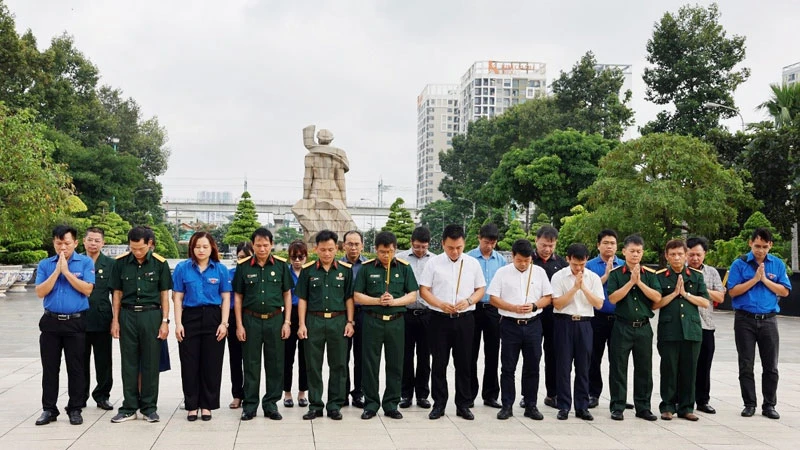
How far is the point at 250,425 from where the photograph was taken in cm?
585

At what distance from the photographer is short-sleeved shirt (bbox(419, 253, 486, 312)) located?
20.4 ft

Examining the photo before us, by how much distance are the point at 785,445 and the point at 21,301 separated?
16336mm

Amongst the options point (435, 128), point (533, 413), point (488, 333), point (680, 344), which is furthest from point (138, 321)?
point (435, 128)

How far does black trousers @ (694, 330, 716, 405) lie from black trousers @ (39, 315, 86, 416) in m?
4.95

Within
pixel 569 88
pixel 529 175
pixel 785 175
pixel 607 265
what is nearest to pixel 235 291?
pixel 607 265

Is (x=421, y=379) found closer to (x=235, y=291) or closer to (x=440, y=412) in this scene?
(x=440, y=412)

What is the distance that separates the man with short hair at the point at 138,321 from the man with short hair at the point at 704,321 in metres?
4.28

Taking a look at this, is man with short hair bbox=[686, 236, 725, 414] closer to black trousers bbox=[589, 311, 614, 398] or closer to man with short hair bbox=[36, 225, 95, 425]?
black trousers bbox=[589, 311, 614, 398]

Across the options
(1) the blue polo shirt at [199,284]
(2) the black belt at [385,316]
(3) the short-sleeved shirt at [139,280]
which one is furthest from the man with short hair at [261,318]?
(2) the black belt at [385,316]

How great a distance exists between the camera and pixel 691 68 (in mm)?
28828

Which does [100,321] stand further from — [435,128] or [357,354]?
[435,128]

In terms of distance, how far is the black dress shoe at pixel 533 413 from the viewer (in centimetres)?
620

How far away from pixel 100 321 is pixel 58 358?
1.41 feet

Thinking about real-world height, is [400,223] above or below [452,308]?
above
